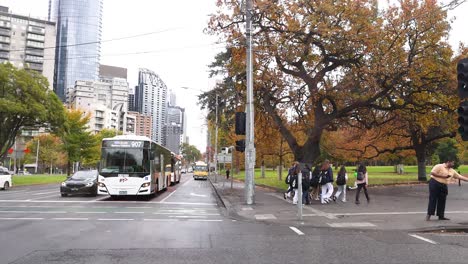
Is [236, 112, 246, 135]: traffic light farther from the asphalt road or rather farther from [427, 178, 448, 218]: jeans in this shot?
[427, 178, 448, 218]: jeans

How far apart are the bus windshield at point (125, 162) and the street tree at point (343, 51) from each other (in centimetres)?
722

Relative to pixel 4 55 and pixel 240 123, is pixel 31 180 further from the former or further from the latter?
pixel 4 55

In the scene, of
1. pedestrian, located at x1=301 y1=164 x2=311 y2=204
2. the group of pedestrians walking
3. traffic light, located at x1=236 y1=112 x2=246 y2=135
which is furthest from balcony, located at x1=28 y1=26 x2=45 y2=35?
pedestrian, located at x1=301 y1=164 x2=311 y2=204

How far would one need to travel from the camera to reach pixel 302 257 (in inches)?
301

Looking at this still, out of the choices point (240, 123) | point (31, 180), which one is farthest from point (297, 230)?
point (31, 180)

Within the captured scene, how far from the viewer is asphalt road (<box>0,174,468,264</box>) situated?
7500 mm

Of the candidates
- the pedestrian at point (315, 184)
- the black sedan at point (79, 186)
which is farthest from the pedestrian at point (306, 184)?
the black sedan at point (79, 186)

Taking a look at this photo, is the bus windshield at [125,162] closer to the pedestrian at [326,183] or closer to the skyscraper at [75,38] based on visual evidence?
the pedestrian at [326,183]

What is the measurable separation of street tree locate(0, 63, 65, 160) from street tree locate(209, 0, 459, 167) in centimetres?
2142

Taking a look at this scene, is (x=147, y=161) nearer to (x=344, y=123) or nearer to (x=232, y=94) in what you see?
(x=344, y=123)

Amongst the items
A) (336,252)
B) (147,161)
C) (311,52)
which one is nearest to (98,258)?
(336,252)

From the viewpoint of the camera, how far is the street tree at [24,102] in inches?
1459

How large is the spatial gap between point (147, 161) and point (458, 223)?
13.4m

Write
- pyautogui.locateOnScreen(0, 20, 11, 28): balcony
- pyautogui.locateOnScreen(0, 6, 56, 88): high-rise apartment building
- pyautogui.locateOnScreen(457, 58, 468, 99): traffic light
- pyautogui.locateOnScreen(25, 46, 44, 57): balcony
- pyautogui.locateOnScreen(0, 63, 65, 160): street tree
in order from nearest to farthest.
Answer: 1. pyautogui.locateOnScreen(457, 58, 468, 99): traffic light
2. pyautogui.locateOnScreen(0, 63, 65, 160): street tree
3. pyautogui.locateOnScreen(0, 20, 11, 28): balcony
4. pyautogui.locateOnScreen(0, 6, 56, 88): high-rise apartment building
5. pyautogui.locateOnScreen(25, 46, 44, 57): balcony
